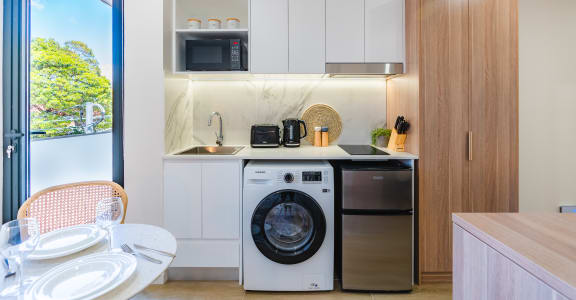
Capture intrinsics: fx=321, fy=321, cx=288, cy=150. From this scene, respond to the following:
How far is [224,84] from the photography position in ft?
9.87

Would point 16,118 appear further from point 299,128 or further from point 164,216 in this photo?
point 299,128

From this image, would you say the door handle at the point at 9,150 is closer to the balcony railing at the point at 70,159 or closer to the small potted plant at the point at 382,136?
the balcony railing at the point at 70,159

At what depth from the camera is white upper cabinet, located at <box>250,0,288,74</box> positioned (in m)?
2.53

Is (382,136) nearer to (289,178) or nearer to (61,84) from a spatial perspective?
(289,178)

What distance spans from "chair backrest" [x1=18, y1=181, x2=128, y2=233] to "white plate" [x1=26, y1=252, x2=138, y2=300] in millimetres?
808

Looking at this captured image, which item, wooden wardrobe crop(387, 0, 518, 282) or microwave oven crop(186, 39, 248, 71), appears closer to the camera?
wooden wardrobe crop(387, 0, 518, 282)

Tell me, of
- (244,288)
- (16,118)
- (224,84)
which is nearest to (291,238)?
(244,288)

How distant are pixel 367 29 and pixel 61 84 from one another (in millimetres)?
2307

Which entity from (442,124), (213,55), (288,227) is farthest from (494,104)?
(213,55)

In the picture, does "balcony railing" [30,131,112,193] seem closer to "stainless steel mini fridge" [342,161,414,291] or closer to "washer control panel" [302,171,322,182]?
"washer control panel" [302,171,322,182]

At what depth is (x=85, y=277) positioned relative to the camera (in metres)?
0.88

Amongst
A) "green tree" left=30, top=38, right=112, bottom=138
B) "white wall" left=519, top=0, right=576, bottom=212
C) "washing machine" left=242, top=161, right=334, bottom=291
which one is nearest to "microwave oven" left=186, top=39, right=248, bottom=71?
"green tree" left=30, top=38, right=112, bottom=138

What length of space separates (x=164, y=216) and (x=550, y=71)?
11.3ft

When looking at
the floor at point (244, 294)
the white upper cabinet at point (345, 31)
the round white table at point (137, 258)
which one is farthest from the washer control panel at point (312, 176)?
the round white table at point (137, 258)
